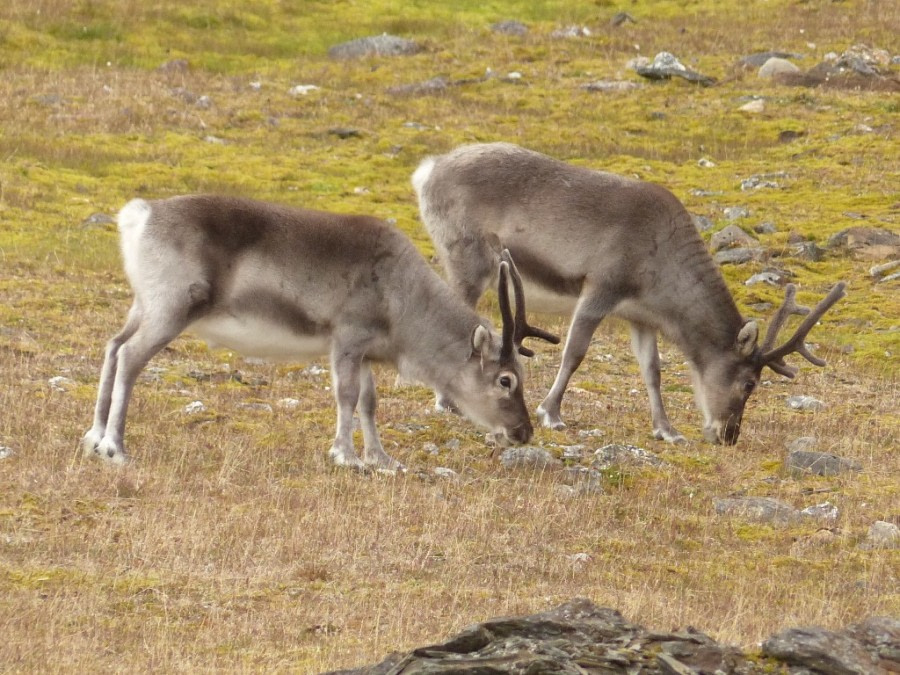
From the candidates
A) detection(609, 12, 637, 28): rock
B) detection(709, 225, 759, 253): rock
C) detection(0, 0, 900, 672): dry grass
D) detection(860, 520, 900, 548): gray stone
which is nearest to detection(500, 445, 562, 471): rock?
detection(0, 0, 900, 672): dry grass

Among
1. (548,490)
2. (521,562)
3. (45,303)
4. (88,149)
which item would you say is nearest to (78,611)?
(521,562)

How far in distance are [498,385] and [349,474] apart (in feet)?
6.04

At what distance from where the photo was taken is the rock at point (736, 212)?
28516mm

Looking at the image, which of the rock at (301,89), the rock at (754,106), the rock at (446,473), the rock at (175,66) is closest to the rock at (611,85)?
the rock at (754,106)

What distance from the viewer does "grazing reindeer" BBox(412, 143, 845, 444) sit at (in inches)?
640

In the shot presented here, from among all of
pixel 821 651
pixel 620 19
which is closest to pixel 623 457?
pixel 821 651

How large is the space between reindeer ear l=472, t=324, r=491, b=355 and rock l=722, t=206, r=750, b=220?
15.4 m

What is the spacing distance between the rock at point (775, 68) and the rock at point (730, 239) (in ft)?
54.7

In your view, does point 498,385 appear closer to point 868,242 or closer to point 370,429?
point 370,429

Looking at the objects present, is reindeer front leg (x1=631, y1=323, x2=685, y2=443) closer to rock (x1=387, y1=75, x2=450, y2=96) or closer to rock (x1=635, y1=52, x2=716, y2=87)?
rock (x1=387, y1=75, x2=450, y2=96)

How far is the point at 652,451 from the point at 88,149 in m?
20.8

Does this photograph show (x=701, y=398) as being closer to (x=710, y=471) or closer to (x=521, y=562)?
(x=710, y=471)

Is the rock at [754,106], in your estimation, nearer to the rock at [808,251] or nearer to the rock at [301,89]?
the rock at [301,89]

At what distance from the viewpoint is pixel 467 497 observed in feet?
41.4
